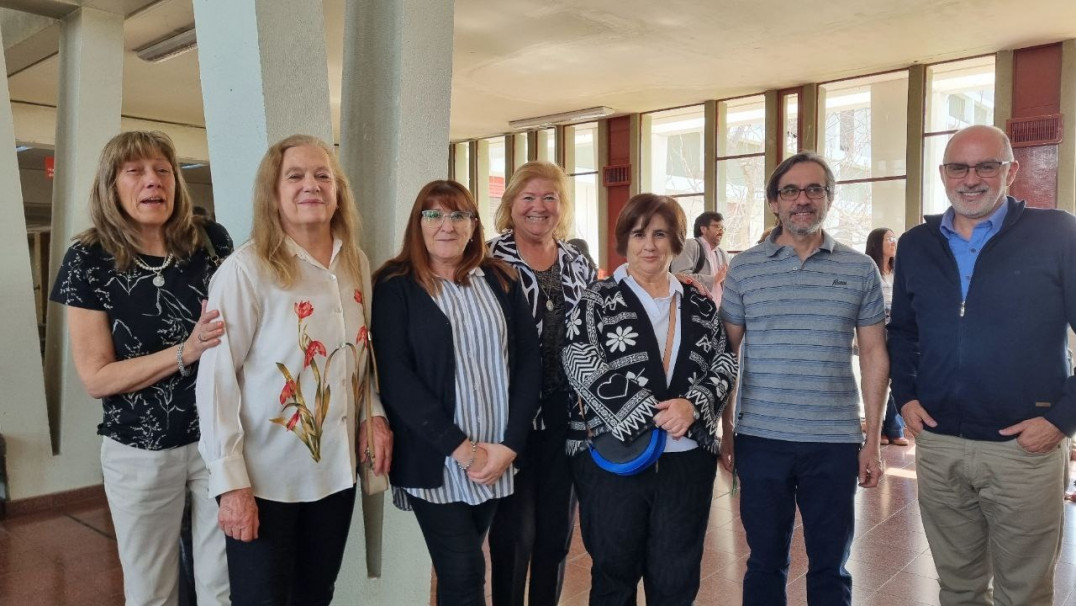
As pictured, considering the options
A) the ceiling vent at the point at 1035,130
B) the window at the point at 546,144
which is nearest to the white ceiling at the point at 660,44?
the ceiling vent at the point at 1035,130

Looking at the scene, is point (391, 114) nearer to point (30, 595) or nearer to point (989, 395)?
point (989, 395)

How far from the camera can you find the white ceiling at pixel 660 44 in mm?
7336

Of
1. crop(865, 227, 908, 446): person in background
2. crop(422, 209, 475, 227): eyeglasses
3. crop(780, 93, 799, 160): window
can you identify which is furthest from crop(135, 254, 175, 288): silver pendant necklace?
crop(780, 93, 799, 160): window

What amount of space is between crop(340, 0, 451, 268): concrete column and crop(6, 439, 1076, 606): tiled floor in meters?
1.86

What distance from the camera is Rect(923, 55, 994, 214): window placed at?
9.41 metres

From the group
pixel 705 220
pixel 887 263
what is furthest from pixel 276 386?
pixel 705 220

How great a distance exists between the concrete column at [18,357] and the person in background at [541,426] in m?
3.73

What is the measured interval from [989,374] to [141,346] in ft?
7.96

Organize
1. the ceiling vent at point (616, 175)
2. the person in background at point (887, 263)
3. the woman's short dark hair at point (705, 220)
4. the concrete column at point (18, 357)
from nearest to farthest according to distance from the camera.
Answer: the concrete column at point (18, 357), the person in background at point (887, 263), the woman's short dark hair at point (705, 220), the ceiling vent at point (616, 175)

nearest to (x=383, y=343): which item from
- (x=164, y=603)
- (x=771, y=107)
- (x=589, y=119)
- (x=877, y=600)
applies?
(x=164, y=603)

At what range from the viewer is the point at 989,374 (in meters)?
2.34

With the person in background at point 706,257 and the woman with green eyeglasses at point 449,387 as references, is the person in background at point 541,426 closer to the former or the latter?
the woman with green eyeglasses at point 449,387

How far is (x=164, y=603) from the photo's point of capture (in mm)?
2238

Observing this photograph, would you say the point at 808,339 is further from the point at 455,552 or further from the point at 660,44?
the point at 660,44
